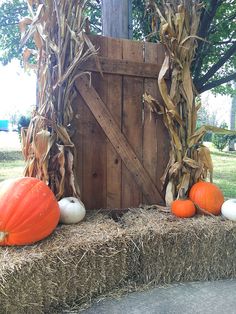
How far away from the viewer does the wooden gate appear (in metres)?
2.78

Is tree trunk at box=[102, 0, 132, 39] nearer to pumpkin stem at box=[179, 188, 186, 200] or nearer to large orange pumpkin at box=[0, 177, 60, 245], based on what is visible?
pumpkin stem at box=[179, 188, 186, 200]

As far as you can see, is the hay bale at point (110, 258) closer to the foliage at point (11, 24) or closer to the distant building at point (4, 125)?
the foliage at point (11, 24)

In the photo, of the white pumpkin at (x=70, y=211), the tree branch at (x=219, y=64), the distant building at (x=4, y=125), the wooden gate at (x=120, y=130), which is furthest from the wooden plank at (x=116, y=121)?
the distant building at (x=4, y=125)

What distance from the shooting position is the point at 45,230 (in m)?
2.03

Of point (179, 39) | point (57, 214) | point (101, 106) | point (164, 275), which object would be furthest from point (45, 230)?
point (179, 39)

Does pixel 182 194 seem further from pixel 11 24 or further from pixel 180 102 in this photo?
pixel 11 24

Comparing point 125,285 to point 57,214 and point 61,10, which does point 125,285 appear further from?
point 61,10

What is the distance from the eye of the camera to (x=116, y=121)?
2.89 m

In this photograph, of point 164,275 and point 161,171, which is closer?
point 164,275

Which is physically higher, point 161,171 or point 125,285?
point 161,171

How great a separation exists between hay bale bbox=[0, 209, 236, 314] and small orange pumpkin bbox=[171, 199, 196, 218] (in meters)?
0.08

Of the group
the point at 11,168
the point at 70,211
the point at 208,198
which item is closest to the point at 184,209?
the point at 208,198

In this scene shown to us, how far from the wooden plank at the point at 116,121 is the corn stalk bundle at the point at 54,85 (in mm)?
344

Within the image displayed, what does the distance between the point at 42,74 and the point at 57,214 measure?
1194 mm
